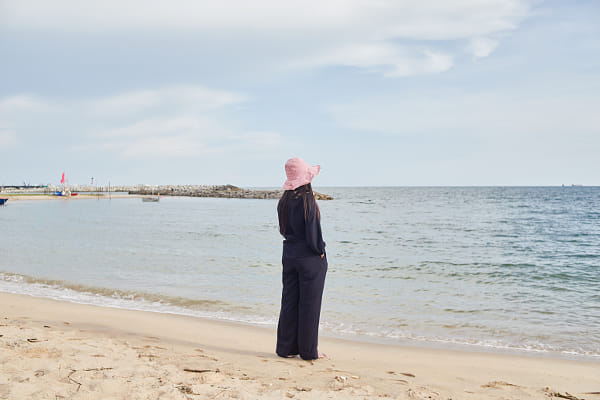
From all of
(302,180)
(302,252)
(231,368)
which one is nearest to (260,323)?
(231,368)

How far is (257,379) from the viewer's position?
12.9ft

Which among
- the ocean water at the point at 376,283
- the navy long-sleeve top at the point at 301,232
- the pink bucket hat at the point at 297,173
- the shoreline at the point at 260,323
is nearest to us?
the navy long-sleeve top at the point at 301,232

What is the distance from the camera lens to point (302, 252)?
4.62m

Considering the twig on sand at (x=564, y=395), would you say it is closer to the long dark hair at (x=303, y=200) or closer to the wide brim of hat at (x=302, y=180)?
the long dark hair at (x=303, y=200)

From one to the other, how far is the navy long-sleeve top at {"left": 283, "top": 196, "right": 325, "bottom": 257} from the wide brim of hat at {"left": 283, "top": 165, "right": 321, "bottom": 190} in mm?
136

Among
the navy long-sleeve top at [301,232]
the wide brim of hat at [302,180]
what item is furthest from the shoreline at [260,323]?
the wide brim of hat at [302,180]

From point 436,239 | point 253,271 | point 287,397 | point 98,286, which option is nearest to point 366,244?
point 436,239

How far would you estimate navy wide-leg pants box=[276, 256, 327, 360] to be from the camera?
4.64 metres

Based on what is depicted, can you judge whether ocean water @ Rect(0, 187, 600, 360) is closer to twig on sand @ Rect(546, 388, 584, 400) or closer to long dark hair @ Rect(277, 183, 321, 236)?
twig on sand @ Rect(546, 388, 584, 400)

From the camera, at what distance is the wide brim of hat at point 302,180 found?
4590mm

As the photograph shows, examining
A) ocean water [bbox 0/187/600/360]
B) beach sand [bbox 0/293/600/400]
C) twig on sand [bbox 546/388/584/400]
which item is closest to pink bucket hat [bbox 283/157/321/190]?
beach sand [bbox 0/293/600/400]

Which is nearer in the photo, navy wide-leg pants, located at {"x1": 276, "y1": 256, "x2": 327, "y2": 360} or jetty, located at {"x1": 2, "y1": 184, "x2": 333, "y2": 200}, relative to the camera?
navy wide-leg pants, located at {"x1": 276, "y1": 256, "x2": 327, "y2": 360}

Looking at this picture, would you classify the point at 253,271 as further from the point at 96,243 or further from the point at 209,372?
the point at 96,243

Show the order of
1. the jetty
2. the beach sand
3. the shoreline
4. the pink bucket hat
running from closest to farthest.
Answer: the beach sand, the pink bucket hat, the shoreline, the jetty
